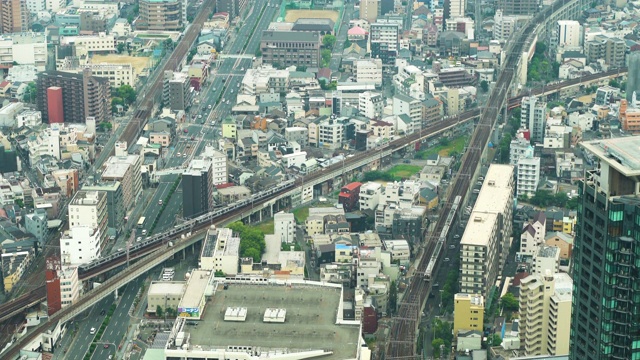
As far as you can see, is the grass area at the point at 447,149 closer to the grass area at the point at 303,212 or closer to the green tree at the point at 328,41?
the grass area at the point at 303,212

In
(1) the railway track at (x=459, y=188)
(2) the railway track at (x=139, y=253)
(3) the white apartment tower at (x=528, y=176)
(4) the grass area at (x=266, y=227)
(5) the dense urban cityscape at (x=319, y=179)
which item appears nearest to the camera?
(5) the dense urban cityscape at (x=319, y=179)

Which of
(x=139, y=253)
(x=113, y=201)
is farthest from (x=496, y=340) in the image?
(x=113, y=201)

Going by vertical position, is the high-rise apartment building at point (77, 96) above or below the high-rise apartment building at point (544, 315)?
above

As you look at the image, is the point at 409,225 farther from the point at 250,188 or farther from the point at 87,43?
the point at 87,43

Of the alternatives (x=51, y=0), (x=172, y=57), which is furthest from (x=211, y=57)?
(x=51, y=0)

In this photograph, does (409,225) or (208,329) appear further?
(409,225)

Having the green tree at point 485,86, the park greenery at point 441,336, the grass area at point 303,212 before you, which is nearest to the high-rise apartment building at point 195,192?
the grass area at point 303,212

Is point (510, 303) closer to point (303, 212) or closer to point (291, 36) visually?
point (303, 212)
